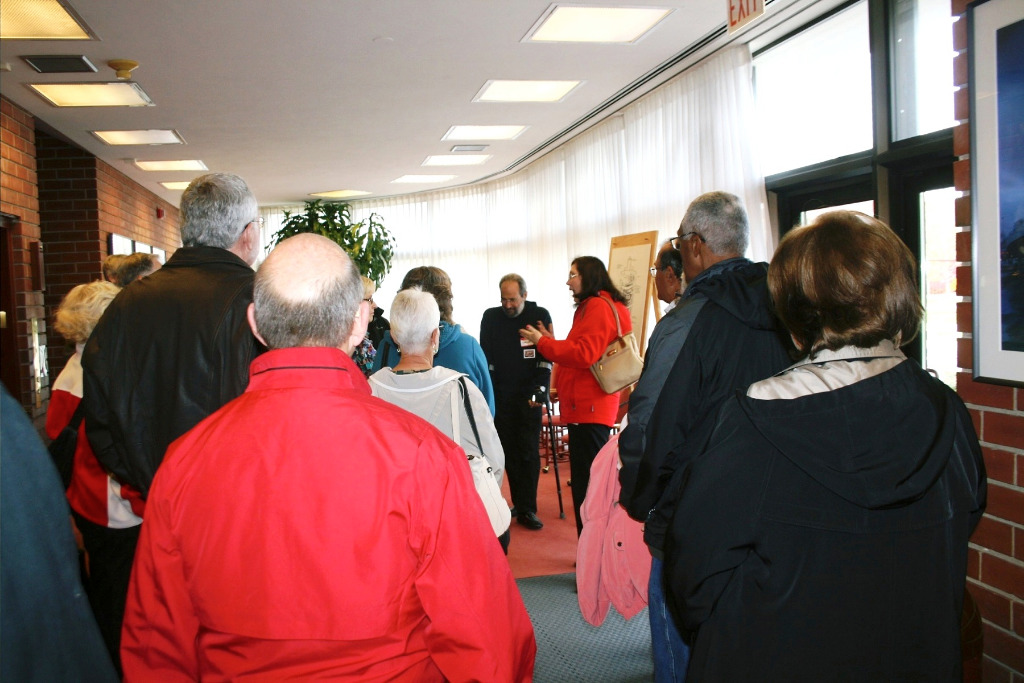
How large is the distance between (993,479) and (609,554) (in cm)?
117

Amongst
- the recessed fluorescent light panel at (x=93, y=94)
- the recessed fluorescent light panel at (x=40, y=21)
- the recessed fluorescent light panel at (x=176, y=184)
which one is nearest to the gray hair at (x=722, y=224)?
the recessed fluorescent light panel at (x=40, y=21)

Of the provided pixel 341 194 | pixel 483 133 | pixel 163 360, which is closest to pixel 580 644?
pixel 163 360

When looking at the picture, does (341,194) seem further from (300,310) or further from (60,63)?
(300,310)

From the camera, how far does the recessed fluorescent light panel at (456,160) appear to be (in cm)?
870

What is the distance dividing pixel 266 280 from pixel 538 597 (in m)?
2.92

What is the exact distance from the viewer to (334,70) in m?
5.14

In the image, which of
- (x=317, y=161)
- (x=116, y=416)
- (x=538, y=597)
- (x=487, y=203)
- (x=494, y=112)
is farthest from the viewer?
(x=487, y=203)

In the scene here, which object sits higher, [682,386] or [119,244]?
[119,244]

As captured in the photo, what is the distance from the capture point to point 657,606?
1.95 m

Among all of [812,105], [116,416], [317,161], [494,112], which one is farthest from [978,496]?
[317,161]

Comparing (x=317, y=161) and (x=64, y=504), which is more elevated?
(x=317, y=161)

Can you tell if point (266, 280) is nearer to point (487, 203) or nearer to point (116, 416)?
point (116, 416)

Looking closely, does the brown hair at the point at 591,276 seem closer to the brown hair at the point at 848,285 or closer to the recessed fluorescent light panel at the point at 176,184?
the brown hair at the point at 848,285

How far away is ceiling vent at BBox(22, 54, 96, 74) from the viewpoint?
4.54 m
